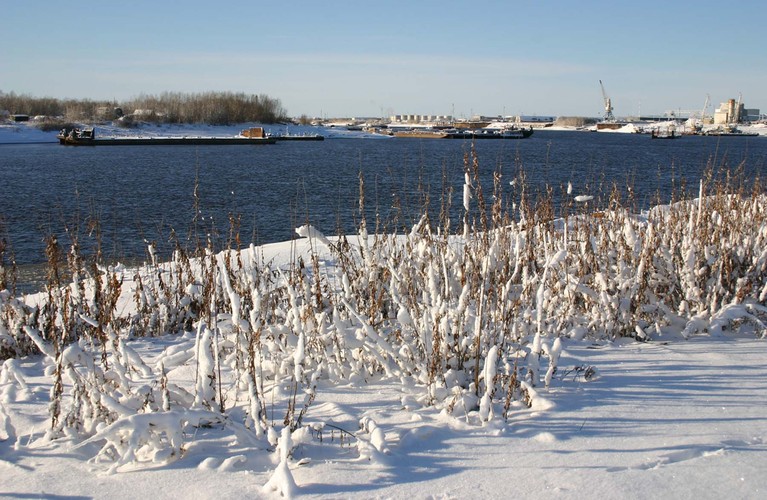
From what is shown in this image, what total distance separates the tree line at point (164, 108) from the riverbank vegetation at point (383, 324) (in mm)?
94170

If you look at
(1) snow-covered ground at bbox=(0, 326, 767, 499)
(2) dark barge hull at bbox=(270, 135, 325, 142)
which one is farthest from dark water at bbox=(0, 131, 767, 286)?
(2) dark barge hull at bbox=(270, 135, 325, 142)

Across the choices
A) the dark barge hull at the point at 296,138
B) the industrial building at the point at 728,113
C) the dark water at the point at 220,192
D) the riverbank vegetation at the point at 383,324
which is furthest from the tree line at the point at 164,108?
the industrial building at the point at 728,113

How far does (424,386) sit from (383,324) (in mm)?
924

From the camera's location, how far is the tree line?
317ft

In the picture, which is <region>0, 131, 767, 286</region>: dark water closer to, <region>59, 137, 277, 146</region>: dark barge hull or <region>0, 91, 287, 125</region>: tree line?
<region>59, 137, 277, 146</region>: dark barge hull

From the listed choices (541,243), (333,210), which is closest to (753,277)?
(541,243)

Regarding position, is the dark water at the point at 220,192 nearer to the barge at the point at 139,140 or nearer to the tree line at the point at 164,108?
the barge at the point at 139,140

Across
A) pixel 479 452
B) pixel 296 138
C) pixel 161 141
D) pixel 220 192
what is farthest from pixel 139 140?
pixel 479 452

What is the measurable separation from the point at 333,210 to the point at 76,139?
60.2m

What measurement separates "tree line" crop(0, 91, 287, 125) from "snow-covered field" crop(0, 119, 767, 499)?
94.7m

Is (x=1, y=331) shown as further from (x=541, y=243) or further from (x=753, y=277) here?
(x=753, y=277)

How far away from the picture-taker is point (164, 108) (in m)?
104

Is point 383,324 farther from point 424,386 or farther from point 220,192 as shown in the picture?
point 220,192

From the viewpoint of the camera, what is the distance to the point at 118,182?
31.9 metres
